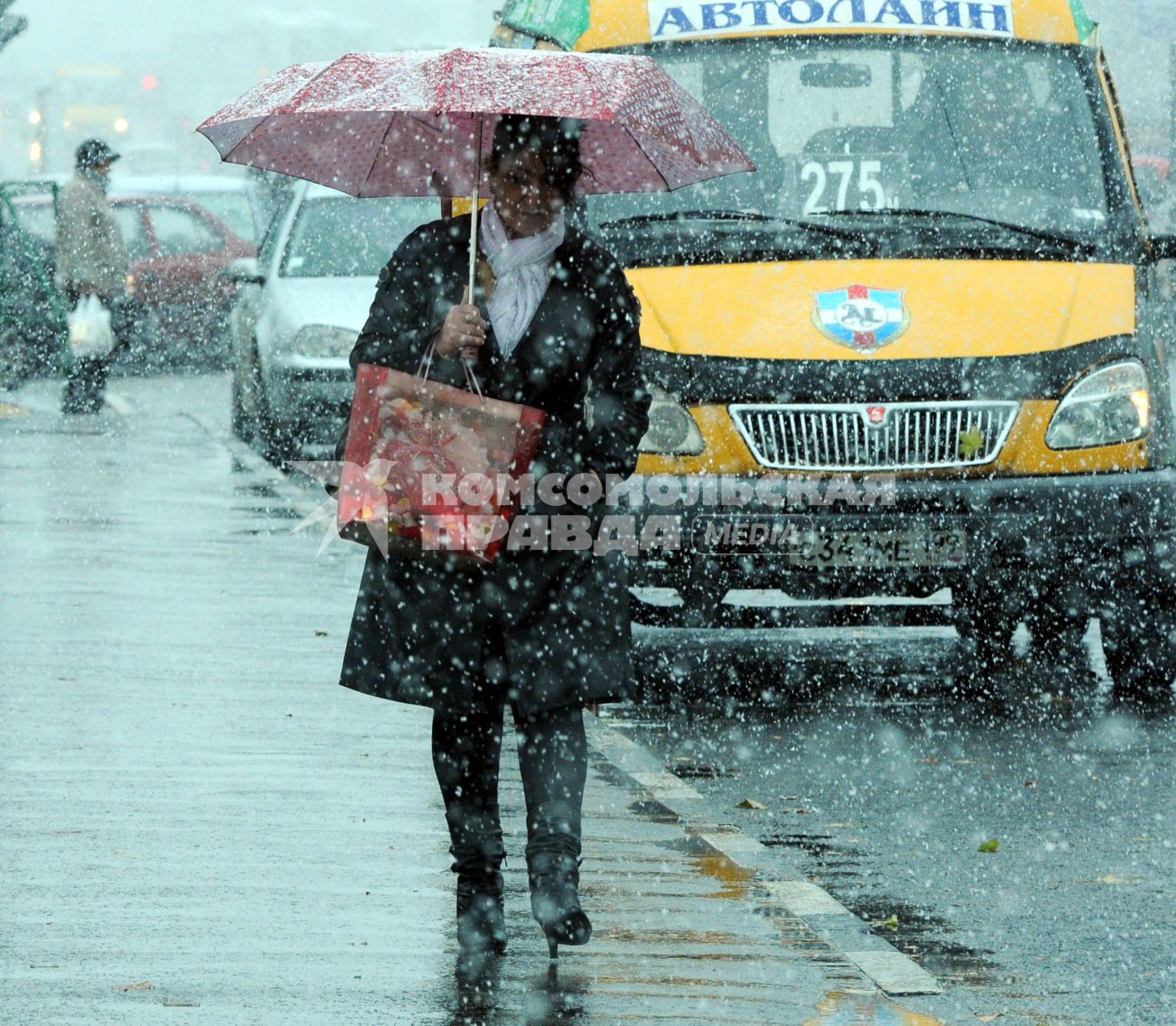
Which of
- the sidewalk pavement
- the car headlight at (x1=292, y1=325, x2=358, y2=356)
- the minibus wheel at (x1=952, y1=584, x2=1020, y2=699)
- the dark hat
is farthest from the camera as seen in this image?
the dark hat

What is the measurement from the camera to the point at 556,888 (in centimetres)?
496

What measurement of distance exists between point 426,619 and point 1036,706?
13.5ft

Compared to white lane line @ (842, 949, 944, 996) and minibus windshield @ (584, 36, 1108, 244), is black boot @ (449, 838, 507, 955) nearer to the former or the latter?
white lane line @ (842, 949, 944, 996)

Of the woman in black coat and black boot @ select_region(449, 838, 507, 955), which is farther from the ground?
the woman in black coat

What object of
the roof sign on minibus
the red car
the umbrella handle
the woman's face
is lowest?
the red car

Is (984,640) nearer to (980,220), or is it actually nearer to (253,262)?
(980,220)

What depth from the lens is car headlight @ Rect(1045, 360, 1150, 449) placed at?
8320 millimetres

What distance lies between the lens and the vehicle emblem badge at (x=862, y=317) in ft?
26.8

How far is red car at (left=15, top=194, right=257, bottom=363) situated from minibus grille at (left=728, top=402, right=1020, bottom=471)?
16869 millimetres

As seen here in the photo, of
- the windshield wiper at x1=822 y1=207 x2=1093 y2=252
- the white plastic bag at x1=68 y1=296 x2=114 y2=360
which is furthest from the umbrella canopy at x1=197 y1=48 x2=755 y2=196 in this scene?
the white plastic bag at x1=68 y1=296 x2=114 y2=360

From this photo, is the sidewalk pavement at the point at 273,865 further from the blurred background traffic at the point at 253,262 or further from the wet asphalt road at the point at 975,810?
the blurred background traffic at the point at 253,262

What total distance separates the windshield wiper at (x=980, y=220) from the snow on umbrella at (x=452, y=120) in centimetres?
290

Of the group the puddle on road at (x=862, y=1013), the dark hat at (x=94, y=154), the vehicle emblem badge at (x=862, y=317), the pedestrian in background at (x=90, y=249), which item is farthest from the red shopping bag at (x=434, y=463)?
the dark hat at (x=94, y=154)

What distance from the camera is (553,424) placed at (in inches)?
202
